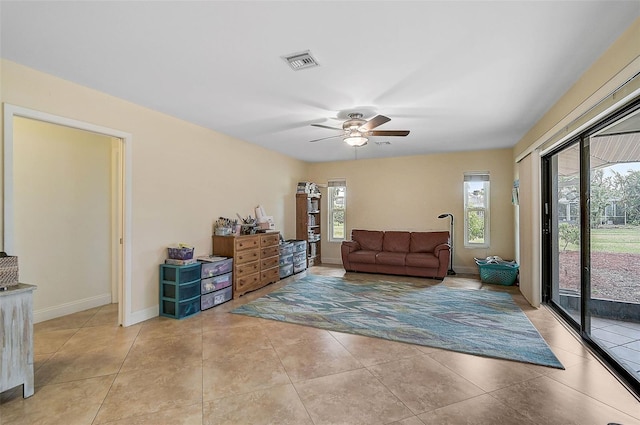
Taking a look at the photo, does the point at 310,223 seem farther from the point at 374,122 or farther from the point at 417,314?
the point at 374,122

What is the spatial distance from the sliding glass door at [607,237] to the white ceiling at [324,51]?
2.22 ft

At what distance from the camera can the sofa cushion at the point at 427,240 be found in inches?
243

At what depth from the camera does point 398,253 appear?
6.16m

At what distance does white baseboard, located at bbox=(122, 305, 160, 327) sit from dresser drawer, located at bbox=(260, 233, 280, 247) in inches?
75.2

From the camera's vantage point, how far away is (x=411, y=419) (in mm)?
1914

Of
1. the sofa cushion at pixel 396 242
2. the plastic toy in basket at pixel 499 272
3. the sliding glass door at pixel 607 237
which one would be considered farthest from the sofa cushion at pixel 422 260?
the sliding glass door at pixel 607 237

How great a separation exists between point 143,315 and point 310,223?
4.24 metres

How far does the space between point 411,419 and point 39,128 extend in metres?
4.99

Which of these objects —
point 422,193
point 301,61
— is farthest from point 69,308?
point 422,193

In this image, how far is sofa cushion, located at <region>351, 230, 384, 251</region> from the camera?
6676 mm

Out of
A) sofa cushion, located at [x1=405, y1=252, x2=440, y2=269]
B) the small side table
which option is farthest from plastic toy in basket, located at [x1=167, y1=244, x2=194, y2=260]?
sofa cushion, located at [x1=405, y1=252, x2=440, y2=269]

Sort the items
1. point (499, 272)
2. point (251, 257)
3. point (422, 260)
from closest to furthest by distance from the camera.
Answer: point (251, 257)
point (499, 272)
point (422, 260)

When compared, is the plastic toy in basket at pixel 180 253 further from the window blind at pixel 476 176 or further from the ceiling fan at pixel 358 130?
the window blind at pixel 476 176

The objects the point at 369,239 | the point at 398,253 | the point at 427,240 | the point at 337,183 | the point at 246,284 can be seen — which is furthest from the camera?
the point at 337,183
